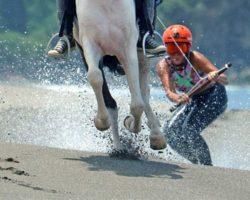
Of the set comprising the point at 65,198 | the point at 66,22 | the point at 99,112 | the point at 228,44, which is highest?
the point at 228,44

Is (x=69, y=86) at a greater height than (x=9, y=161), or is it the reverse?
(x=69, y=86)

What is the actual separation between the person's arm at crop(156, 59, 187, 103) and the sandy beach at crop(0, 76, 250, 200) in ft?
1.57

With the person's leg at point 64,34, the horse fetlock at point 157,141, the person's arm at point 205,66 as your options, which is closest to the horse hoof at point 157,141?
the horse fetlock at point 157,141

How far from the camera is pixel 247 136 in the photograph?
1775 centimetres

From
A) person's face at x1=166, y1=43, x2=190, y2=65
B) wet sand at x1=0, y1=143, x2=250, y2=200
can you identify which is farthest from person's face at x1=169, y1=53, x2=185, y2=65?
wet sand at x1=0, y1=143, x2=250, y2=200

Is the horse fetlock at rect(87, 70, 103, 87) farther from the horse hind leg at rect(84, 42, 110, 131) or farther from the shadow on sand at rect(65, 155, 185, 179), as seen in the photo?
the shadow on sand at rect(65, 155, 185, 179)

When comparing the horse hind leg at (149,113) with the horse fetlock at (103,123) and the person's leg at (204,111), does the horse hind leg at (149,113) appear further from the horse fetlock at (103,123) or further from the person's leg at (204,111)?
the person's leg at (204,111)

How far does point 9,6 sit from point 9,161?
2191 cm

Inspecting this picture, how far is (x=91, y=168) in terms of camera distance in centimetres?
1145

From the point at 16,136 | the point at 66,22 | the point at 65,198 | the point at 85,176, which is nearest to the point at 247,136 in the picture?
the point at 16,136

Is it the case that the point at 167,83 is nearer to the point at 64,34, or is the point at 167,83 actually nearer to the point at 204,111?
the point at 204,111

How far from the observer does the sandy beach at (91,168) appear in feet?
33.6

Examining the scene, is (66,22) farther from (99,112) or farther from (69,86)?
(69,86)

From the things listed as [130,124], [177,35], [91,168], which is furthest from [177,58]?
[91,168]
